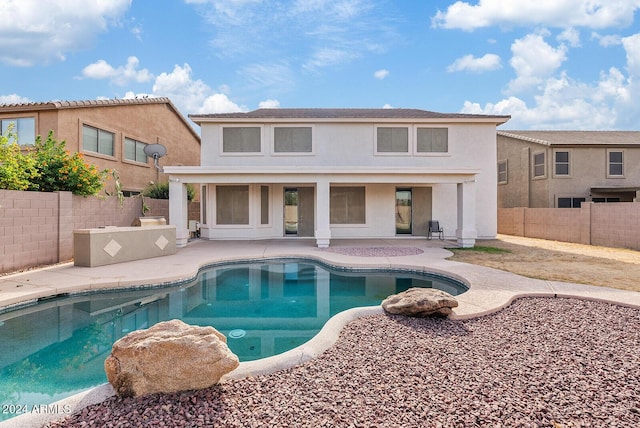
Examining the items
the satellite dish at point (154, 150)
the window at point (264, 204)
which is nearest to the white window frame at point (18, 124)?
the satellite dish at point (154, 150)

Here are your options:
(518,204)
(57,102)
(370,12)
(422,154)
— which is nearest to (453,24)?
(370,12)

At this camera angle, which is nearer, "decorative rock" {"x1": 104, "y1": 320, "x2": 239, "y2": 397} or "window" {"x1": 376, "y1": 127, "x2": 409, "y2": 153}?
"decorative rock" {"x1": 104, "y1": 320, "x2": 239, "y2": 397}

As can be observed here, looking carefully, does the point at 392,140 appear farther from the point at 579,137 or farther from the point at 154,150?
the point at 579,137

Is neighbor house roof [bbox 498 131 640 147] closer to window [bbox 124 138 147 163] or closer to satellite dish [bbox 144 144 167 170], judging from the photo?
satellite dish [bbox 144 144 167 170]

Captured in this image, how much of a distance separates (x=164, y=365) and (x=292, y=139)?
12193 millimetres

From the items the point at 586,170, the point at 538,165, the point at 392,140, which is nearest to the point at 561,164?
the point at 538,165

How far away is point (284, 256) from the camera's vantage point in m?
10.4

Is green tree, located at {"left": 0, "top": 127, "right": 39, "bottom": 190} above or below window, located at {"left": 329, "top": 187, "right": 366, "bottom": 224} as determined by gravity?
above

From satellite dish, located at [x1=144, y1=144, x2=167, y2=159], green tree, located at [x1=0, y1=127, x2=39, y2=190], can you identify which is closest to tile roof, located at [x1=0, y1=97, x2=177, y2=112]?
satellite dish, located at [x1=144, y1=144, x2=167, y2=159]

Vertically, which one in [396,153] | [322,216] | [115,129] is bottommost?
[322,216]

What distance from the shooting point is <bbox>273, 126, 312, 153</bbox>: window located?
1406 cm

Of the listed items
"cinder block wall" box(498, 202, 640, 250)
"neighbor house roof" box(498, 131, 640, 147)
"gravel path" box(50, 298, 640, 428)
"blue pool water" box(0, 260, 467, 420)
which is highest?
"neighbor house roof" box(498, 131, 640, 147)

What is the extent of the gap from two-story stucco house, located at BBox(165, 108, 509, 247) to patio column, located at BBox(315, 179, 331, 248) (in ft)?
7.16

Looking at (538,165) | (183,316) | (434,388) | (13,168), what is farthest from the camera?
(538,165)
